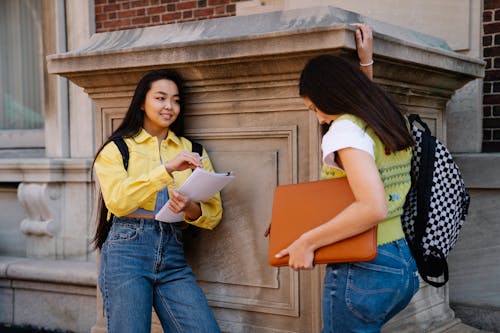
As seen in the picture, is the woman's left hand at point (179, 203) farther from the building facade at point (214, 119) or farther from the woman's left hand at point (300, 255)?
the woman's left hand at point (300, 255)

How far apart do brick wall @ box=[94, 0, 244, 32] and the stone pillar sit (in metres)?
2.31

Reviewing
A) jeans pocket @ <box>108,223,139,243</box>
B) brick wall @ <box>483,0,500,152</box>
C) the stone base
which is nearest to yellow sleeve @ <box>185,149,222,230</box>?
jeans pocket @ <box>108,223,139,243</box>

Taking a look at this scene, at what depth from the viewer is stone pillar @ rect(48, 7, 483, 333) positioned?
303cm

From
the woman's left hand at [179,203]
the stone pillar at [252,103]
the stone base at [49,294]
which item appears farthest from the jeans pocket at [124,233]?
the stone base at [49,294]

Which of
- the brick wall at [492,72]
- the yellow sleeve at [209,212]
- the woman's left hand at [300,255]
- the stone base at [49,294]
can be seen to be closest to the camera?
the woman's left hand at [300,255]

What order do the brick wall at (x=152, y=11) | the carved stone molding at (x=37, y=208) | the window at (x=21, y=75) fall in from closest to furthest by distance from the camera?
1. the brick wall at (x=152, y=11)
2. the carved stone molding at (x=37, y=208)
3. the window at (x=21, y=75)

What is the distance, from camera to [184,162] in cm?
286

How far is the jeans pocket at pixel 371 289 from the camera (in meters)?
2.20

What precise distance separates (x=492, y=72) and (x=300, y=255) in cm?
288

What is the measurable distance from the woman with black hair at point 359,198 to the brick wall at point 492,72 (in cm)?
252

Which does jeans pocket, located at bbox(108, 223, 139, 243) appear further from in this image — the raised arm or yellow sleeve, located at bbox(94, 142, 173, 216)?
the raised arm

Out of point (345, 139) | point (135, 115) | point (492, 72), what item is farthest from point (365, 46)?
point (492, 72)

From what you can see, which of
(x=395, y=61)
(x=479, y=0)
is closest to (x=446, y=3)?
(x=479, y=0)

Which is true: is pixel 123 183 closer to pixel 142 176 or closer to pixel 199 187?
pixel 142 176
